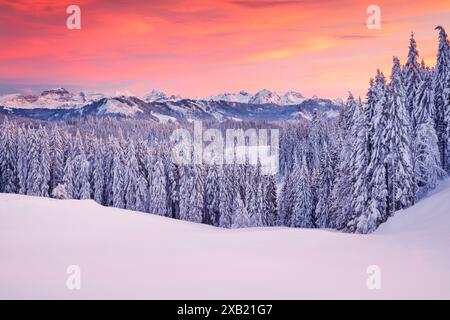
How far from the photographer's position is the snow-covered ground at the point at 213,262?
32.4 ft

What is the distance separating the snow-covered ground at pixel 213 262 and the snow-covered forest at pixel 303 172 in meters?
11.8

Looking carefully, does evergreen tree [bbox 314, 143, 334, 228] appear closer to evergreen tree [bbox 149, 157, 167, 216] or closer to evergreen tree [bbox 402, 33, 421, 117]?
evergreen tree [bbox 402, 33, 421, 117]

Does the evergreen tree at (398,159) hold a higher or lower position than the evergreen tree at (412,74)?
lower

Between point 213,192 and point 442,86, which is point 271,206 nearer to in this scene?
point 213,192

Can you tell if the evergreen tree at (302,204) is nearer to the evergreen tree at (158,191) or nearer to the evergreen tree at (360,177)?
the evergreen tree at (360,177)

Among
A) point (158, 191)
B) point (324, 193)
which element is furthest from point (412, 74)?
point (158, 191)

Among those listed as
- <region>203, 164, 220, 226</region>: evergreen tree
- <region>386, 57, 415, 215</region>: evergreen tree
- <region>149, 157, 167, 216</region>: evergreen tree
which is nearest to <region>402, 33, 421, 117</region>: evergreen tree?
<region>386, 57, 415, 215</region>: evergreen tree

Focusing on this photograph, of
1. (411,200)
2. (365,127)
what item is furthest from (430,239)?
(365,127)

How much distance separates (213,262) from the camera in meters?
12.4

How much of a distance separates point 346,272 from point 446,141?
116ft

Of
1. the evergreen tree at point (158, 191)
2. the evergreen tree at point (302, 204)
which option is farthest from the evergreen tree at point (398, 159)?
the evergreen tree at point (158, 191)

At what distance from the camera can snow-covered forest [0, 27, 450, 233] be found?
3075 cm

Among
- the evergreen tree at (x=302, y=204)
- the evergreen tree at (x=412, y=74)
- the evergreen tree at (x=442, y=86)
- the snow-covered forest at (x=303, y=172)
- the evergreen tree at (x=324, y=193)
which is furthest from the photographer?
the evergreen tree at (x=302, y=204)
